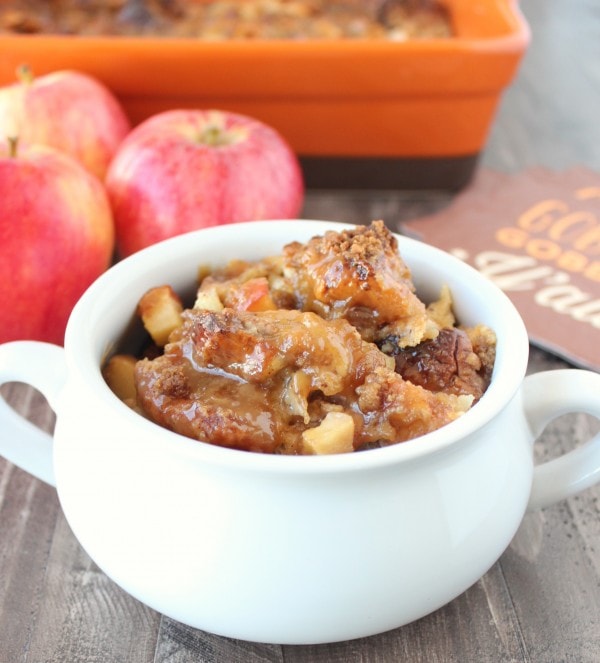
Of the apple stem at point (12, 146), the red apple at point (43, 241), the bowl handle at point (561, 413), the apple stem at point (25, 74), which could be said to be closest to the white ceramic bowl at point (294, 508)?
the bowl handle at point (561, 413)

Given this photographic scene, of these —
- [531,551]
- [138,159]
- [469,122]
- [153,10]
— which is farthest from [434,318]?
[153,10]

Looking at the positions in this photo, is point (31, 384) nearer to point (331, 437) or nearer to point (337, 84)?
point (331, 437)

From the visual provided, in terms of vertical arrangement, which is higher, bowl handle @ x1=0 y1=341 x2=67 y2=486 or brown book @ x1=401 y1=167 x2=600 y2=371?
bowl handle @ x1=0 y1=341 x2=67 y2=486

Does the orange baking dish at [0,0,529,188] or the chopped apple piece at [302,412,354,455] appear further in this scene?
the orange baking dish at [0,0,529,188]

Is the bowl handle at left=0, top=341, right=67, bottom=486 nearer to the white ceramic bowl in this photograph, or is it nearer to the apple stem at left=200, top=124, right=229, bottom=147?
the white ceramic bowl

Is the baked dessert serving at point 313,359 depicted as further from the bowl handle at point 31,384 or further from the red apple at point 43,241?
the red apple at point 43,241

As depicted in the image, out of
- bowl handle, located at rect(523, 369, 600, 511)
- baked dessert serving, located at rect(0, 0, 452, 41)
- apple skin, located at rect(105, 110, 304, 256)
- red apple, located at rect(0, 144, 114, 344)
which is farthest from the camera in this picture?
baked dessert serving, located at rect(0, 0, 452, 41)

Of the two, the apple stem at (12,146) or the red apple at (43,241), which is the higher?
the apple stem at (12,146)

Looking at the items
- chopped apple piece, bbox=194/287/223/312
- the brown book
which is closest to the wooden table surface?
the brown book
